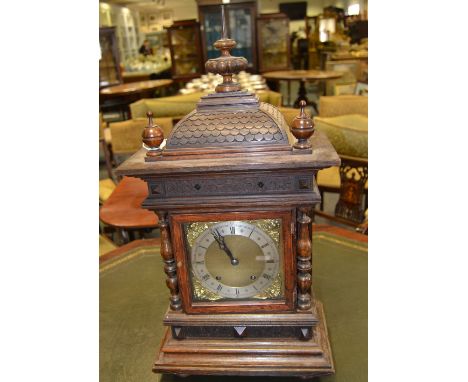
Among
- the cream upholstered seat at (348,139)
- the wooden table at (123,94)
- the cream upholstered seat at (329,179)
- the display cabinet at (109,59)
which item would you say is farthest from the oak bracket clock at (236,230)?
the display cabinet at (109,59)

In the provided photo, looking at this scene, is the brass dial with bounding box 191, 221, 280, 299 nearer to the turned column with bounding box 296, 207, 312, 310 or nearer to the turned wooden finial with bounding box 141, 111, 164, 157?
the turned column with bounding box 296, 207, 312, 310

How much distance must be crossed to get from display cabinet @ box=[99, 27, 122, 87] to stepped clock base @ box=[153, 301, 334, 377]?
5.68 m

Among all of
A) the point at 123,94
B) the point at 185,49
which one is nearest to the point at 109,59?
the point at 123,94

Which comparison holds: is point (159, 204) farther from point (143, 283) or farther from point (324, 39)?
point (324, 39)

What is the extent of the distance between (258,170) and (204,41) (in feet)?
19.7

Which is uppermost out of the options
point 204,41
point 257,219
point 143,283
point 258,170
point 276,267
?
point 204,41

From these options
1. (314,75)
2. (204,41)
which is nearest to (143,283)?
(314,75)

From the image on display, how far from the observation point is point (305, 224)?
766 millimetres

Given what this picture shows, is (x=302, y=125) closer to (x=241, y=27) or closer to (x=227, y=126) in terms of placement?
(x=227, y=126)

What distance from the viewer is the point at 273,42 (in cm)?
631

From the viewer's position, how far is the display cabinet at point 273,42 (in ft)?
20.2

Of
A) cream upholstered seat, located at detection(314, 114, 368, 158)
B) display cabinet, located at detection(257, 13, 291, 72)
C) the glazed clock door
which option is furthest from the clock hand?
display cabinet, located at detection(257, 13, 291, 72)

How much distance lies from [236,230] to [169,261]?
0.51ft

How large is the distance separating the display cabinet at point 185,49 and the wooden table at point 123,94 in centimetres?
59
